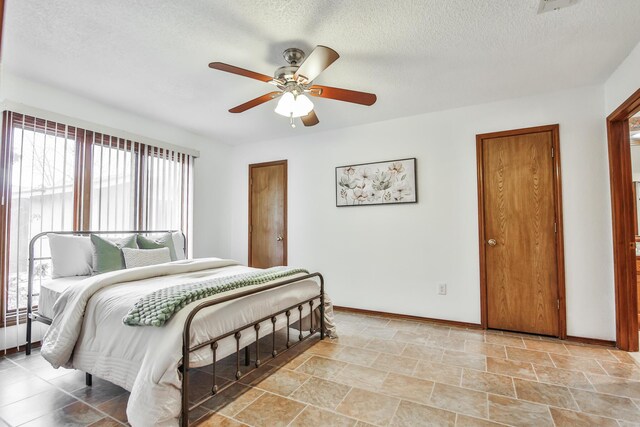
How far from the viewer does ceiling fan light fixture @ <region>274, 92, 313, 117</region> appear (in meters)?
2.43

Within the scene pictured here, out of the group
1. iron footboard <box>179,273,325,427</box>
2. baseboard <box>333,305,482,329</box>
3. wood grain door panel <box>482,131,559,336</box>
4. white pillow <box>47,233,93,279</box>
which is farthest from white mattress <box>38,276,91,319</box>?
wood grain door panel <box>482,131,559,336</box>

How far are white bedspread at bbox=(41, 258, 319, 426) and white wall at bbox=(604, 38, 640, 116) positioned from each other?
3076 mm

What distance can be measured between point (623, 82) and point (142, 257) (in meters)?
4.33


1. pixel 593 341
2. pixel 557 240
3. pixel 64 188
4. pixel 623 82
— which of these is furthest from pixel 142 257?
pixel 623 82

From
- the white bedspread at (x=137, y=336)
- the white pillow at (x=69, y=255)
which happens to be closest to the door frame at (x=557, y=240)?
the white bedspread at (x=137, y=336)

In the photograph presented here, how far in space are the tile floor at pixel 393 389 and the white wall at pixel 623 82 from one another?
2079 millimetres

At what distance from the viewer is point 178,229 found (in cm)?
422

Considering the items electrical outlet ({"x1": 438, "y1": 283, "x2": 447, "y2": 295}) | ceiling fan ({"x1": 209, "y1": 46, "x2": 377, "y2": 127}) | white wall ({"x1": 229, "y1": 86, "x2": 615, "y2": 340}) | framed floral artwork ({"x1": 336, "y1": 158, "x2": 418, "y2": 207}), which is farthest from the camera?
framed floral artwork ({"x1": 336, "y1": 158, "x2": 418, "y2": 207})

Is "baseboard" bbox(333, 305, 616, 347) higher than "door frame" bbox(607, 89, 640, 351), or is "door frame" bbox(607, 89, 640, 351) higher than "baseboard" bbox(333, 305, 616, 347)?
"door frame" bbox(607, 89, 640, 351)

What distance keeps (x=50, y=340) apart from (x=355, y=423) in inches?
79.5

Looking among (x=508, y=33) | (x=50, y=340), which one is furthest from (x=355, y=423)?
(x=508, y=33)

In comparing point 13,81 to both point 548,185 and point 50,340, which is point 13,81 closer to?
point 50,340

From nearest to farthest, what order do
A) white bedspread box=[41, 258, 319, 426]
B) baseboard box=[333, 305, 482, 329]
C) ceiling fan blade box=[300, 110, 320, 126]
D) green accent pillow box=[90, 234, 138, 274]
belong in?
white bedspread box=[41, 258, 319, 426] → ceiling fan blade box=[300, 110, 320, 126] → green accent pillow box=[90, 234, 138, 274] → baseboard box=[333, 305, 482, 329]

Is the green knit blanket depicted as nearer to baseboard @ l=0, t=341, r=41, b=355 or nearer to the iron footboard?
the iron footboard
